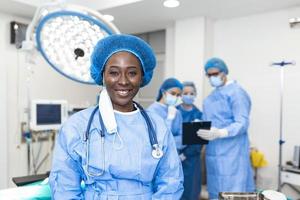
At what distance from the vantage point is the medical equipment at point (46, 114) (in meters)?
2.77

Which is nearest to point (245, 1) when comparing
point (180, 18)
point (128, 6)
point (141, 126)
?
point (180, 18)

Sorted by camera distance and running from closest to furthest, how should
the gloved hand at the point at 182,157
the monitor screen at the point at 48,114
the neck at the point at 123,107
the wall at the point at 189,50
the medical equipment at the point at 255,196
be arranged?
the neck at the point at 123,107, the medical equipment at the point at 255,196, the gloved hand at the point at 182,157, the monitor screen at the point at 48,114, the wall at the point at 189,50

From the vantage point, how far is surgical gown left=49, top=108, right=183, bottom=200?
89 centimetres

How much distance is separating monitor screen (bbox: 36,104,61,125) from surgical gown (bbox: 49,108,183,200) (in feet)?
6.60

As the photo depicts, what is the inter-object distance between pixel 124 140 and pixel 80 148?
14cm

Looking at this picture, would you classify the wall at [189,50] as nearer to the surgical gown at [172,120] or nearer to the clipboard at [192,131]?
the surgical gown at [172,120]

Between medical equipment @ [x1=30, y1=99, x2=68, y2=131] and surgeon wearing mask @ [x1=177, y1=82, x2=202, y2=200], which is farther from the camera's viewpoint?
medical equipment @ [x1=30, y1=99, x2=68, y2=131]

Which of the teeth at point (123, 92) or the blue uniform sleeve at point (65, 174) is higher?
the teeth at point (123, 92)

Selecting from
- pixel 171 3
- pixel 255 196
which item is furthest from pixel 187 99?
pixel 255 196

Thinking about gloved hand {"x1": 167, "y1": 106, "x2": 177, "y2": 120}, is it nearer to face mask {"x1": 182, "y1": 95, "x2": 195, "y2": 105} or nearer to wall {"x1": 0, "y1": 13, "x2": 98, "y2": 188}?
face mask {"x1": 182, "y1": 95, "x2": 195, "y2": 105}

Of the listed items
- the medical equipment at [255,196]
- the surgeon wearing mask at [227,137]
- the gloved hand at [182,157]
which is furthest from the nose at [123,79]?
the gloved hand at [182,157]

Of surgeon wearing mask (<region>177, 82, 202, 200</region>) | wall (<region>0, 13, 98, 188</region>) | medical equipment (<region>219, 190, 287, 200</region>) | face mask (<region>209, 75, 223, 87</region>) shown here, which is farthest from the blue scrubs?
wall (<region>0, 13, 98, 188</region>)

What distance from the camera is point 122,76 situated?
0.94m

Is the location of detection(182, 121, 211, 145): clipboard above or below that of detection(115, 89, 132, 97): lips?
below
